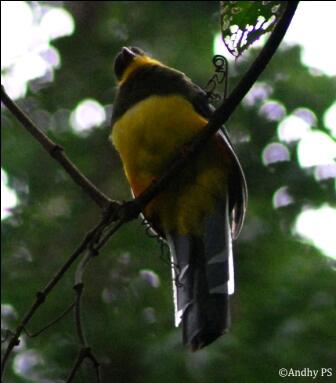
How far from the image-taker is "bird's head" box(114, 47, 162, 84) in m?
3.93

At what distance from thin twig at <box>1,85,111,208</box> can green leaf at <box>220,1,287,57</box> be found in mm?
627

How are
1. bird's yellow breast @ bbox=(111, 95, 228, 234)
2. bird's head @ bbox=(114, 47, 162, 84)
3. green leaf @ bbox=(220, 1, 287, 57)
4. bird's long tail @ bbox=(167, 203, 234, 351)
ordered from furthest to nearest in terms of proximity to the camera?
bird's head @ bbox=(114, 47, 162, 84) → bird's yellow breast @ bbox=(111, 95, 228, 234) → bird's long tail @ bbox=(167, 203, 234, 351) → green leaf @ bbox=(220, 1, 287, 57)

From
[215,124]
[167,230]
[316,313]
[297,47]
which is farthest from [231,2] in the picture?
[297,47]

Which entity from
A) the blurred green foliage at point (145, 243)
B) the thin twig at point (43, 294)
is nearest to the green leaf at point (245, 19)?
the thin twig at point (43, 294)

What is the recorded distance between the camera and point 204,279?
120 inches

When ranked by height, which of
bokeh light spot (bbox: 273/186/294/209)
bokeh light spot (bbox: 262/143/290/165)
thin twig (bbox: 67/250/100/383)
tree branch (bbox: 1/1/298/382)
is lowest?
thin twig (bbox: 67/250/100/383)

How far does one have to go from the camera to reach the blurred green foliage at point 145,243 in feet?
13.7

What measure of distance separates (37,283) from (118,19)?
2.17m

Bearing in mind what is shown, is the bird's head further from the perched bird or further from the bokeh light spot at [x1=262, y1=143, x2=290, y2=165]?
the bokeh light spot at [x1=262, y1=143, x2=290, y2=165]

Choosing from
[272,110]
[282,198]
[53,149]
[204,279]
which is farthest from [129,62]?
[272,110]

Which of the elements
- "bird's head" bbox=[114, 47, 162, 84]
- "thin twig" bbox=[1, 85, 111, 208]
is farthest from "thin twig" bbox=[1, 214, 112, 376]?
"bird's head" bbox=[114, 47, 162, 84]

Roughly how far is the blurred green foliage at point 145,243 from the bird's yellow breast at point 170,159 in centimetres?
70

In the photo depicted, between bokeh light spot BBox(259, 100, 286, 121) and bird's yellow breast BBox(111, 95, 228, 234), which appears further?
bokeh light spot BBox(259, 100, 286, 121)

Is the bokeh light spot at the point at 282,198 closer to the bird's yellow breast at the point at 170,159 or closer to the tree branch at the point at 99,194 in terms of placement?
the bird's yellow breast at the point at 170,159
